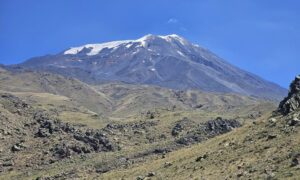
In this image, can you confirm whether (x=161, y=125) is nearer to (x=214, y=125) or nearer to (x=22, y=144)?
(x=214, y=125)

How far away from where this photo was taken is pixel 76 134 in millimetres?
105062

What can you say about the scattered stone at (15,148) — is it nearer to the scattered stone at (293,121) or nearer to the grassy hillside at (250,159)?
the grassy hillside at (250,159)

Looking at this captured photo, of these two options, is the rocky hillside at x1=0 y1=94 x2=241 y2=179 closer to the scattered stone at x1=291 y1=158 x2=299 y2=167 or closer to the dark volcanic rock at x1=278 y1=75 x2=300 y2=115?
the dark volcanic rock at x1=278 y1=75 x2=300 y2=115

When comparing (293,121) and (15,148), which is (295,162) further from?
(15,148)

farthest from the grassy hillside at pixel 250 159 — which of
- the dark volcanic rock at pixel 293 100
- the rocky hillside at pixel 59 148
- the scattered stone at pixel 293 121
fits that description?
the rocky hillside at pixel 59 148

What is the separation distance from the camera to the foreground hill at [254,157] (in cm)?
3866

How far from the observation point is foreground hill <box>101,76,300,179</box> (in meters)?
38.7

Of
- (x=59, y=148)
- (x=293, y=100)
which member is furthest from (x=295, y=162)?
(x=59, y=148)

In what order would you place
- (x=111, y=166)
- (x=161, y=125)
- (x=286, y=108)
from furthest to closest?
(x=161, y=125) → (x=111, y=166) → (x=286, y=108)

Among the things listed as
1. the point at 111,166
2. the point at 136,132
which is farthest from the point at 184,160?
the point at 136,132

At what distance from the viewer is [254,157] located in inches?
1731

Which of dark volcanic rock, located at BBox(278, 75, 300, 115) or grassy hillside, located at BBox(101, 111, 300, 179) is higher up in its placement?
dark volcanic rock, located at BBox(278, 75, 300, 115)

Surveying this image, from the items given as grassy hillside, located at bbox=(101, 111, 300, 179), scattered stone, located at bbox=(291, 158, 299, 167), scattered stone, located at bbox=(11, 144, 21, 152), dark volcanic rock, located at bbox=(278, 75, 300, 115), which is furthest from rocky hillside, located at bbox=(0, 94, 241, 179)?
scattered stone, located at bbox=(291, 158, 299, 167)

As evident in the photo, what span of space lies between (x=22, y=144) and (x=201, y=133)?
154ft
